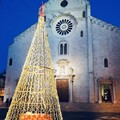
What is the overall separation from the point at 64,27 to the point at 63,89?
27.5 feet

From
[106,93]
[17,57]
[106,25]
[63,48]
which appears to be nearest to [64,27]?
[63,48]

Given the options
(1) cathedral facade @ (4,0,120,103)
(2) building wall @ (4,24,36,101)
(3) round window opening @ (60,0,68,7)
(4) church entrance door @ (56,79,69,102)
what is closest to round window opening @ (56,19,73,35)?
(1) cathedral facade @ (4,0,120,103)

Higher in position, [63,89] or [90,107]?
[63,89]

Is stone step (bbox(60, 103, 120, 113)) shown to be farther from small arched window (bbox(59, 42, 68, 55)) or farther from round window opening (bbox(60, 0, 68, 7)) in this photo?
round window opening (bbox(60, 0, 68, 7))

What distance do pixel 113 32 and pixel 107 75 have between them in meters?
5.40

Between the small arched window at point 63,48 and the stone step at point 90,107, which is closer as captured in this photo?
the stone step at point 90,107

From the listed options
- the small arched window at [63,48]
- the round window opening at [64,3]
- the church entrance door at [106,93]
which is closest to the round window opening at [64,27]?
the small arched window at [63,48]

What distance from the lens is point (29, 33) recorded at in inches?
1091

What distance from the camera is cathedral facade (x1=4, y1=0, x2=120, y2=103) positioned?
23344 mm

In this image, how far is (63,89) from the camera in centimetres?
2491

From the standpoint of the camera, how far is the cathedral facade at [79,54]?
76.6ft

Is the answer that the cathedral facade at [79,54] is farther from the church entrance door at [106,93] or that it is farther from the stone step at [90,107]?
the stone step at [90,107]

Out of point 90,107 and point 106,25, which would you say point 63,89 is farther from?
point 106,25

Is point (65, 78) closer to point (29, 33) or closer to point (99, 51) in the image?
point (99, 51)
